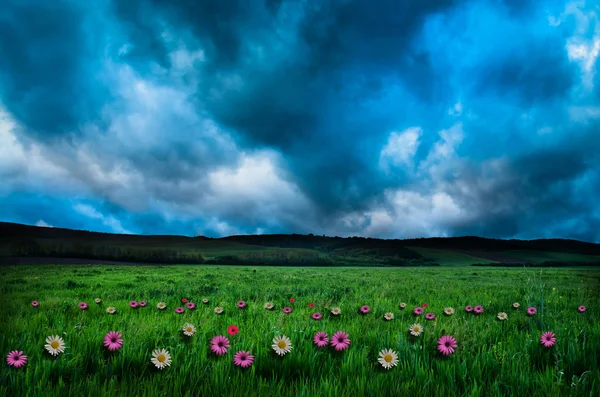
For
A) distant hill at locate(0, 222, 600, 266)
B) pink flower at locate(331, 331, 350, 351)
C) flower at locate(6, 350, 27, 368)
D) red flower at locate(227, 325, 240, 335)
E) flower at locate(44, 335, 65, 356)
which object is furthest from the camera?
distant hill at locate(0, 222, 600, 266)

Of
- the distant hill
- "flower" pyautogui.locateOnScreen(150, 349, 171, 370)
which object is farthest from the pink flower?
the distant hill

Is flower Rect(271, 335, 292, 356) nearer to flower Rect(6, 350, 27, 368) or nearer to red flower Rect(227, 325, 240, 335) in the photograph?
red flower Rect(227, 325, 240, 335)

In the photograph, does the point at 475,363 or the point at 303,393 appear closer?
the point at 303,393

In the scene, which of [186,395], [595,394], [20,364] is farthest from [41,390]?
[595,394]

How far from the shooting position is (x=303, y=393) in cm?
230

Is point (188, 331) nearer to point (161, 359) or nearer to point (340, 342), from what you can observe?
point (161, 359)

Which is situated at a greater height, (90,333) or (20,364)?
(20,364)

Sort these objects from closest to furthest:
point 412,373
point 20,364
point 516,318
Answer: point 20,364 < point 412,373 < point 516,318

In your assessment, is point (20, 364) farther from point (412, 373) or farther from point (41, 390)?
point (412, 373)

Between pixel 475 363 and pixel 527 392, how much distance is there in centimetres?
50

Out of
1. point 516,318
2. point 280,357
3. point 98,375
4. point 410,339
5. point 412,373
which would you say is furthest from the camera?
point 516,318

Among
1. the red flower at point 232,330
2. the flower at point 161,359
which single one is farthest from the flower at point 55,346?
the red flower at point 232,330

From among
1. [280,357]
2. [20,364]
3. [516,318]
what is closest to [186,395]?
[280,357]

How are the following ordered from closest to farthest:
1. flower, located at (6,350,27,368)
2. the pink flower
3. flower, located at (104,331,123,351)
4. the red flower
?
flower, located at (6,350,27,368) < flower, located at (104,331,123,351) < the pink flower < the red flower
